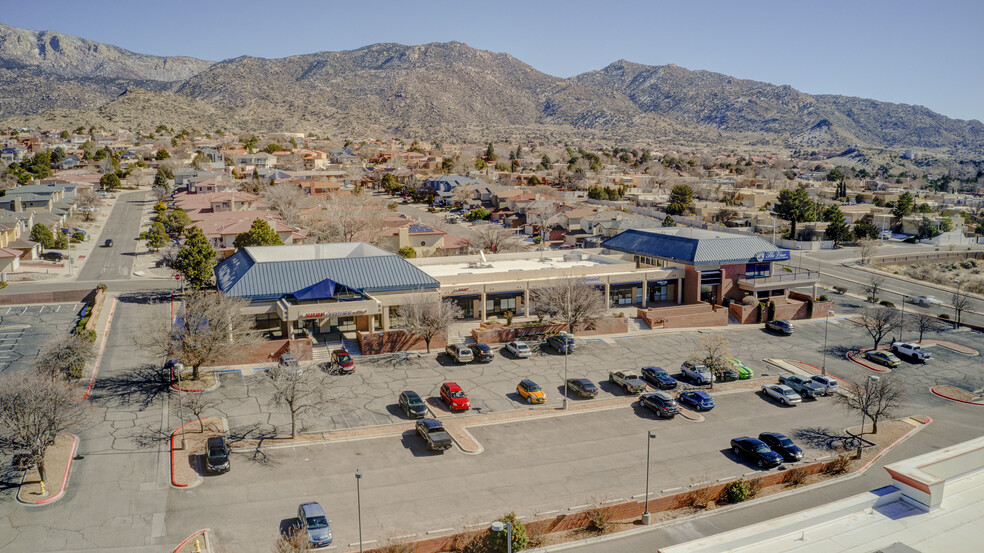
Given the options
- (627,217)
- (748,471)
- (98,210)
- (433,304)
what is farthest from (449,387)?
(98,210)

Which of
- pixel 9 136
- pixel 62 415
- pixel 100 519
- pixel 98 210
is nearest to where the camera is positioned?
pixel 100 519

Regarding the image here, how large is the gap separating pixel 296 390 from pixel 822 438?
90.7 ft

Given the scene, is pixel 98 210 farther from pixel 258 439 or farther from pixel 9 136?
pixel 9 136

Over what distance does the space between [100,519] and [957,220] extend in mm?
140106

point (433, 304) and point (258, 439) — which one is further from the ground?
point (433, 304)

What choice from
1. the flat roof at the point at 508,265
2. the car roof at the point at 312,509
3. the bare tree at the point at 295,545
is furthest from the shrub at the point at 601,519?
the flat roof at the point at 508,265

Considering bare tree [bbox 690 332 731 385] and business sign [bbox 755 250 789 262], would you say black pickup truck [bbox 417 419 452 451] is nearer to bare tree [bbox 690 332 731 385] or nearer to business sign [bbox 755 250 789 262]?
bare tree [bbox 690 332 731 385]

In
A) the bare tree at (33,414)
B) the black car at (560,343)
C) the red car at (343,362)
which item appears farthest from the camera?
the black car at (560,343)

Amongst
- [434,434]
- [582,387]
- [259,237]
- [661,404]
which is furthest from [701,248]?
[259,237]

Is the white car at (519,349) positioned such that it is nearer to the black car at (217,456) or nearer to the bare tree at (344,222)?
the black car at (217,456)

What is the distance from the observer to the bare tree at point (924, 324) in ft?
179

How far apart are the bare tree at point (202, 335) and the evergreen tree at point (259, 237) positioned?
2719 cm

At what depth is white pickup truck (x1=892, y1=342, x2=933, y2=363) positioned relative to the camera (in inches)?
1993

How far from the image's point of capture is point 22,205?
3703 inches
